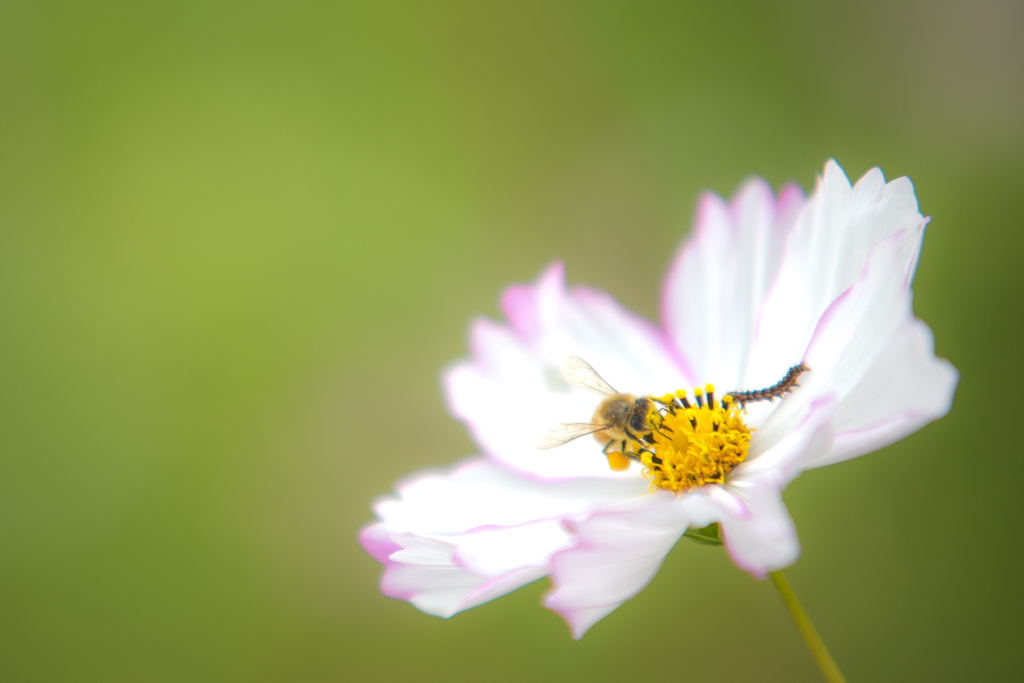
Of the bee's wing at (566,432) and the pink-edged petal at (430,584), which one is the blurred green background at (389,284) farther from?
the pink-edged petal at (430,584)

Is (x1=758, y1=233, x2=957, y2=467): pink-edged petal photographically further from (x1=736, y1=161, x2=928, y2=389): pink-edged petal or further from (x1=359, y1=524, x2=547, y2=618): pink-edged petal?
(x1=359, y1=524, x2=547, y2=618): pink-edged petal

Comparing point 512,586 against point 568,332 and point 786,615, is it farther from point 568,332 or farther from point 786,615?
point 786,615

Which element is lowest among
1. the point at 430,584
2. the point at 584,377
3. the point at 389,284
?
the point at 430,584

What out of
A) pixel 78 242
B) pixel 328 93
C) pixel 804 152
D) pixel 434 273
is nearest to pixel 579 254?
pixel 434 273

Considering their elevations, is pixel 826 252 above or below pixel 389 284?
below

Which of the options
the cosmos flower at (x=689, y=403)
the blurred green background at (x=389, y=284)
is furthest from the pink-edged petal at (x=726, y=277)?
the blurred green background at (x=389, y=284)

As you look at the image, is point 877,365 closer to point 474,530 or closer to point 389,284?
point 474,530

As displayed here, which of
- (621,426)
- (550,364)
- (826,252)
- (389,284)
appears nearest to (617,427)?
(621,426)
